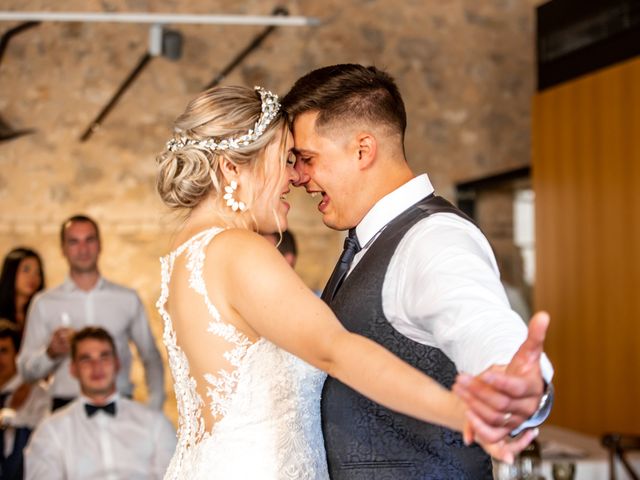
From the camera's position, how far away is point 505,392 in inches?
51.9

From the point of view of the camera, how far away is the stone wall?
6762 millimetres

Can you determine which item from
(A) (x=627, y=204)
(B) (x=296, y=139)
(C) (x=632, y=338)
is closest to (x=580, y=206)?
(A) (x=627, y=204)

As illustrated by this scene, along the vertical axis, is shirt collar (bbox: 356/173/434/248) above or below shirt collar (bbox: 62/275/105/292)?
below

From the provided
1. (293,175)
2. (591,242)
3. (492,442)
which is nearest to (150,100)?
(591,242)

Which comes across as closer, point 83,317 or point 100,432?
point 100,432

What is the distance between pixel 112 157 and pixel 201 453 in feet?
16.6

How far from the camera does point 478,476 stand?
1921 mm

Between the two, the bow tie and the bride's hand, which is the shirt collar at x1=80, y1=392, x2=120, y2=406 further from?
the bride's hand

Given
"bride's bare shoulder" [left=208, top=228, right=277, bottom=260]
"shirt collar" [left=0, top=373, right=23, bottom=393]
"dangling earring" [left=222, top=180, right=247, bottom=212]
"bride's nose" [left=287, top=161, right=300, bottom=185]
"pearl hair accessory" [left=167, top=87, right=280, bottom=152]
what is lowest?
"shirt collar" [left=0, top=373, right=23, bottom=393]

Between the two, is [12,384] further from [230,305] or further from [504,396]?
[504,396]

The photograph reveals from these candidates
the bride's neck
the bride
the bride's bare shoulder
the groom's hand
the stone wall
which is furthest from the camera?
the stone wall

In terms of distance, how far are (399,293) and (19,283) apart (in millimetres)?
4653

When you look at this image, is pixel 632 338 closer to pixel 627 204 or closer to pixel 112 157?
pixel 627 204

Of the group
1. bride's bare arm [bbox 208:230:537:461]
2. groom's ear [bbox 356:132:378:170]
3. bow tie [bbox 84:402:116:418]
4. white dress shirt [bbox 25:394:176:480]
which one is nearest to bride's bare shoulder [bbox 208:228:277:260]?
bride's bare arm [bbox 208:230:537:461]
